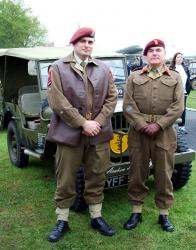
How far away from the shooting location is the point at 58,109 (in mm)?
3631

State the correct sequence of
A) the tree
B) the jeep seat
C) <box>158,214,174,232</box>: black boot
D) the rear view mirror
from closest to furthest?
1. <box>158,214,174,232</box>: black boot
2. the rear view mirror
3. the jeep seat
4. the tree

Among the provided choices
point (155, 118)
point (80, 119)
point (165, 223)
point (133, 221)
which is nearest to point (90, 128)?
point (80, 119)

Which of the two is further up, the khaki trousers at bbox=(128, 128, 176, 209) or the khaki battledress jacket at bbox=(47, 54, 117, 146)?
the khaki battledress jacket at bbox=(47, 54, 117, 146)

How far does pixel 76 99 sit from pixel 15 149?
3.03 m

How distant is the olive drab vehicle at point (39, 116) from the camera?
4496 mm

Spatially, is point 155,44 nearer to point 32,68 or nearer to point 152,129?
point 152,129

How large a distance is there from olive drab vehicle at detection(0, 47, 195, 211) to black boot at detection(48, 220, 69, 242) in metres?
0.47

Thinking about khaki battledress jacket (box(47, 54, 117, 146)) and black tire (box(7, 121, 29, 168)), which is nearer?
khaki battledress jacket (box(47, 54, 117, 146))

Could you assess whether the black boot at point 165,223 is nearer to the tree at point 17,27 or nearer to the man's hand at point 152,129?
the man's hand at point 152,129

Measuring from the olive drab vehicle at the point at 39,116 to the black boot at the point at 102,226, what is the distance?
39 centimetres

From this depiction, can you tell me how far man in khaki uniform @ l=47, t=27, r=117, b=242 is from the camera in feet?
12.0

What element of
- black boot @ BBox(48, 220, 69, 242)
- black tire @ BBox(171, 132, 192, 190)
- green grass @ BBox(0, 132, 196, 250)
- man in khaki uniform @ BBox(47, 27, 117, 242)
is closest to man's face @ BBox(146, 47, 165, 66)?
man in khaki uniform @ BBox(47, 27, 117, 242)

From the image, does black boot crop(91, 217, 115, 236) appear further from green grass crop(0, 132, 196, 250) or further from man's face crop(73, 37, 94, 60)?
man's face crop(73, 37, 94, 60)

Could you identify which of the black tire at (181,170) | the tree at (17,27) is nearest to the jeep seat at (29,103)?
the black tire at (181,170)
